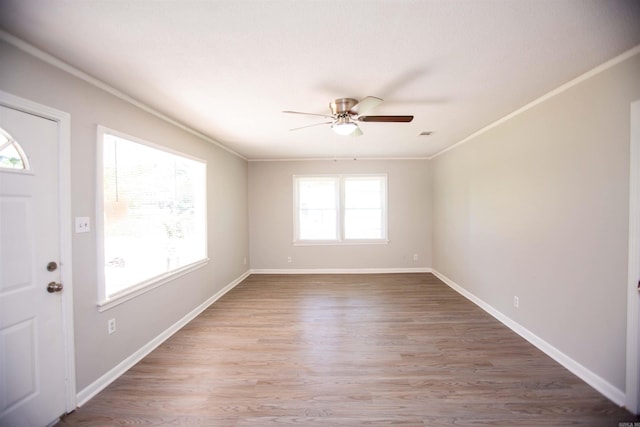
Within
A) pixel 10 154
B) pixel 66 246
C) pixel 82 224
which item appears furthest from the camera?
pixel 82 224

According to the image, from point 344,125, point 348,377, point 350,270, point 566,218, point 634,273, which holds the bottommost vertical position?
point 348,377

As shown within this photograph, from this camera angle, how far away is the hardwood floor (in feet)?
5.44

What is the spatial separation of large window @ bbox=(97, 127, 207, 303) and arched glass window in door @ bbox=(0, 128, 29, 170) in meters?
0.46

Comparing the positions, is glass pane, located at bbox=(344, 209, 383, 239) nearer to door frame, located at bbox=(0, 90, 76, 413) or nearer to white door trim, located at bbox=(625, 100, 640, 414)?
white door trim, located at bbox=(625, 100, 640, 414)

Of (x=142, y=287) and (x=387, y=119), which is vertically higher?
(x=387, y=119)

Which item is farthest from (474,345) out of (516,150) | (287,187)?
(287,187)

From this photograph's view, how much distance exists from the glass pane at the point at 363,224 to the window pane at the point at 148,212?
2.93m

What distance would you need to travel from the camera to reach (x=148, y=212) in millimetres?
2555

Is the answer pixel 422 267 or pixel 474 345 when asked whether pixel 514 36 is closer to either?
pixel 474 345

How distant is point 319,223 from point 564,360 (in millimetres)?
3993

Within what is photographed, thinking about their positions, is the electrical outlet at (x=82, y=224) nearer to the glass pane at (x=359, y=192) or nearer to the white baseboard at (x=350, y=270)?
the white baseboard at (x=350, y=270)

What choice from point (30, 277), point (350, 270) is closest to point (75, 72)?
point (30, 277)

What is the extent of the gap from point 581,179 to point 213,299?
446 centimetres

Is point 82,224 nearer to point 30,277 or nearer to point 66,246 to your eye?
point 66,246
